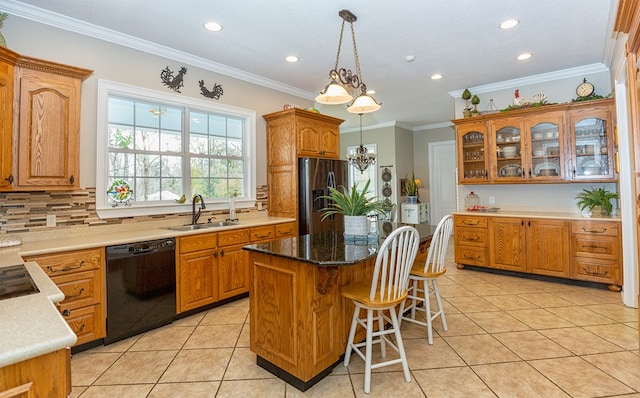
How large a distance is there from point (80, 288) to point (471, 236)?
4.49 m

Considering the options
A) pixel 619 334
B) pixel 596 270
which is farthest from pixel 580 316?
pixel 596 270

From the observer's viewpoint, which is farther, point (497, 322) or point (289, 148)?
point (289, 148)

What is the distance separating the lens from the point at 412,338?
2.65 meters

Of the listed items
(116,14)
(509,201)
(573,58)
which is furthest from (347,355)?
(573,58)

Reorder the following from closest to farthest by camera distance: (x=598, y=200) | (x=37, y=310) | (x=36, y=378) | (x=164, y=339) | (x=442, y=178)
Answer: (x=36, y=378)
(x=37, y=310)
(x=164, y=339)
(x=598, y=200)
(x=442, y=178)

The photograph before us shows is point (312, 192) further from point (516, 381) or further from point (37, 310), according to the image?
point (37, 310)

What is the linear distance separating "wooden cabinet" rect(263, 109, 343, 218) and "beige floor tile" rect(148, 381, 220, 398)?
2.43 metres

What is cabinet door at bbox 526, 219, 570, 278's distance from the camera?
3.91 meters

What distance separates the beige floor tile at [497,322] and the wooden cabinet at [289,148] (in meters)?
2.36

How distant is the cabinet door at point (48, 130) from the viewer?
7.92 ft

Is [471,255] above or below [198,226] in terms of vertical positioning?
below

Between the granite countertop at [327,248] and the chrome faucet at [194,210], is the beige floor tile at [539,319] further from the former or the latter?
the chrome faucet at [194,210]

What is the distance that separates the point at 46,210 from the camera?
2768mm

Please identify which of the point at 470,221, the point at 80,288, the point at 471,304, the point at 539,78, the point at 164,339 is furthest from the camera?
the point at 470,221
